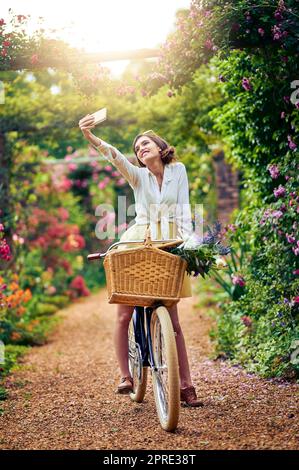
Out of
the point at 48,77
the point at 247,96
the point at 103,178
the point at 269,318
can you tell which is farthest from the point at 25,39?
the point at 103,178

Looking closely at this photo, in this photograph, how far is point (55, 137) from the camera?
819cm

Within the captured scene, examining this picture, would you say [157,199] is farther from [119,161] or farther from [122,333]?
[122,333]

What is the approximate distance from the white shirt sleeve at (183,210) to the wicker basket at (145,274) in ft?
1.68

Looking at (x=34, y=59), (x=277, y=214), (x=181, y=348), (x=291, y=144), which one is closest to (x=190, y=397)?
(x=181, y=348)

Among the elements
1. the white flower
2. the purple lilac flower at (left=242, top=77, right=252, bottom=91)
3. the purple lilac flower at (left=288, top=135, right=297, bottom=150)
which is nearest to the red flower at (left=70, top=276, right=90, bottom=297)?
the purple lilac flower at (left=242, top=77, right=252, bottom=91)

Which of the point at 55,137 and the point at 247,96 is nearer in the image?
the point at 247,96

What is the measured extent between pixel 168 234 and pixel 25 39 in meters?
2.14

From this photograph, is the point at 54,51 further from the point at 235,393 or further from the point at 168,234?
the point at 235,393

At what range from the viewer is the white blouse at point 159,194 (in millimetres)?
4297

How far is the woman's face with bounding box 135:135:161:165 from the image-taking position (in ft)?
14.4

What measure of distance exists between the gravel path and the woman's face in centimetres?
159

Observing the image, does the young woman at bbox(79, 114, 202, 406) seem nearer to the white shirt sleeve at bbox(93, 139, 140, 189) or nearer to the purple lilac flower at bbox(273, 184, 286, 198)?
the white shirt sleeve at bbox(93, 139, 140, 189)
